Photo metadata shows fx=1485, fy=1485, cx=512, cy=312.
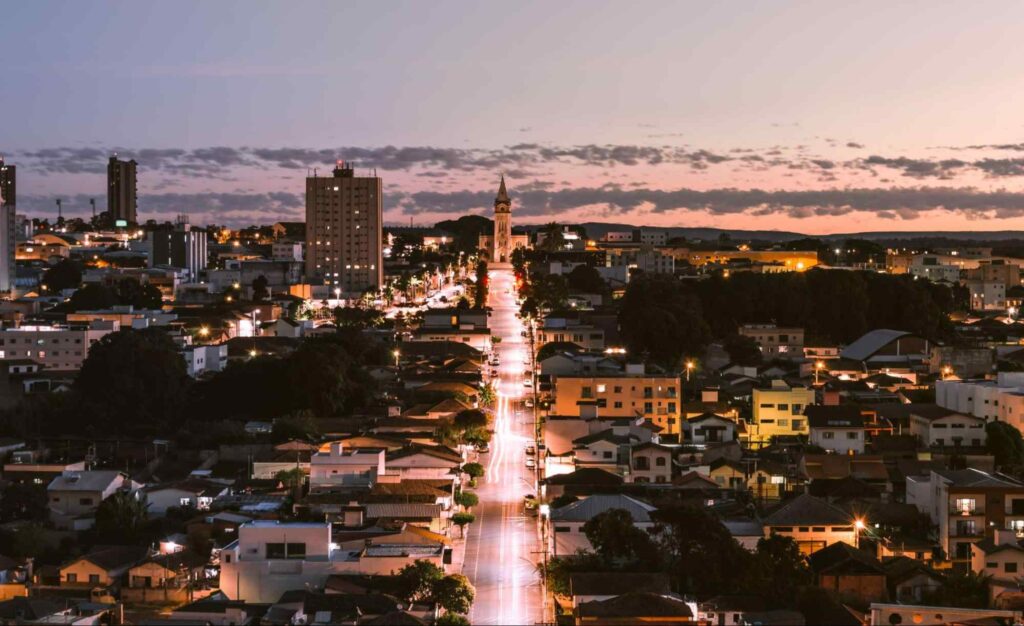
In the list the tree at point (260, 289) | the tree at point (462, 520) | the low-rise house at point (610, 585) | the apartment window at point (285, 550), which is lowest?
the tree at point (462, 520)

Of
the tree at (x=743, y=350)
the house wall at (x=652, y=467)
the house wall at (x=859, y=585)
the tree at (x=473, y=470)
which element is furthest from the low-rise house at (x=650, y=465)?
the tree at (x=743, y=350)

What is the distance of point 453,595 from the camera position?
11.6 metres


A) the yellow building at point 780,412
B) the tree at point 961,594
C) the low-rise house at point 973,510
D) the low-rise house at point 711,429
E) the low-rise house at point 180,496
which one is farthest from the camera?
the yellow building at point 780,412

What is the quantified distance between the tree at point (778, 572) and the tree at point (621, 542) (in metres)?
0.93

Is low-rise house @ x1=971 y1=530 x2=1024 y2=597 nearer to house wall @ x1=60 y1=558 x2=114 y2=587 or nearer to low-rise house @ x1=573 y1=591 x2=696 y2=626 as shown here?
low-rise house @ x1=573 y1=591 x2=696 y2=626

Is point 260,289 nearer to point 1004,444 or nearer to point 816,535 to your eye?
point 1004,444

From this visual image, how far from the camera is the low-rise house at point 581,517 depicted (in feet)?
45.1

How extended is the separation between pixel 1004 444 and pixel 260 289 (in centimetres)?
2610

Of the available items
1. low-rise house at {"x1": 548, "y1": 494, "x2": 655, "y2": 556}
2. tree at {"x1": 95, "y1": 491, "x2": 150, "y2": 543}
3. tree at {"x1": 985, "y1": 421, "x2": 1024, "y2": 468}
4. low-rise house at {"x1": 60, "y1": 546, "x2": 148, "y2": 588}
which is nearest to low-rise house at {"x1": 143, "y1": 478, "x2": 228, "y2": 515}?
tree at {"x1": 95, "y1": 491, "x2": 150, "y2": 543}

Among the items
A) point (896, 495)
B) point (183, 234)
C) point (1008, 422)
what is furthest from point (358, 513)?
point (183, 234)

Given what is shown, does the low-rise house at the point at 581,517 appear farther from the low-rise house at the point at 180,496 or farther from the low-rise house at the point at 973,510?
the low-rise house at the point at 180,496

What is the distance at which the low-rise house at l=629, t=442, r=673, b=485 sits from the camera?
672 inches

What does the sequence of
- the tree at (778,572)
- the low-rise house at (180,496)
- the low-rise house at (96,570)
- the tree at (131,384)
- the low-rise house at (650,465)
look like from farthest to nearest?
the tree at (131,384) < the low-rise house at (650,465) < the low-rise house at (180,496) < the low-rise house at (96,570) < the tree at (778,572)

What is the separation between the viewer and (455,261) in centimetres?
6247
